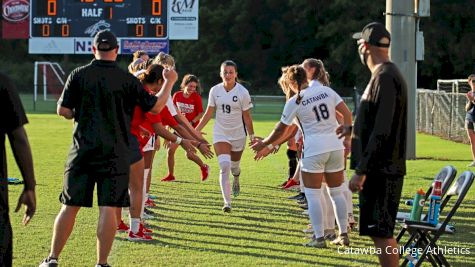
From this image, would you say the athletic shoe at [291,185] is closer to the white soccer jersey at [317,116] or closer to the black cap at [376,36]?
the white soccer jersey at [317,116]

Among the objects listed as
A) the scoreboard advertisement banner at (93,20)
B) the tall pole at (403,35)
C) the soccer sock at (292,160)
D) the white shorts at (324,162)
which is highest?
the scoreboard advertisement banner at (93,20)

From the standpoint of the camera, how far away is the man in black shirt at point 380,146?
6.12 meters

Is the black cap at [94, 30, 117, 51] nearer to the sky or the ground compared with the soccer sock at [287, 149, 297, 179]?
Answer: nearer to the sky

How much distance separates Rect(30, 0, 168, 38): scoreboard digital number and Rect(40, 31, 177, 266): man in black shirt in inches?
1122

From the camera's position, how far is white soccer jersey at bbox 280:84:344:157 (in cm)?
861

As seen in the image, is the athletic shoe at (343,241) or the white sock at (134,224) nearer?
the athletic shoe at (343,241)

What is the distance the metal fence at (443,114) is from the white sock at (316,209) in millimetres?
17292

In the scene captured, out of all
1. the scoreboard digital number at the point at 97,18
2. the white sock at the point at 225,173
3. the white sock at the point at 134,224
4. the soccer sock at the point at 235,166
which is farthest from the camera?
the scoreboard digital number at the point at 97,18

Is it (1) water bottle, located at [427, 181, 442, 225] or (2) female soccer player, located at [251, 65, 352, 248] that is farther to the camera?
(2) female soccer player, located at [251, 65, 352, 248]

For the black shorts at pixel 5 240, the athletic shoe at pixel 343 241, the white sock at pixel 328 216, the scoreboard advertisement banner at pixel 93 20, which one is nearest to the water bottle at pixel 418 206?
the athletic shoe at pixel 343 241

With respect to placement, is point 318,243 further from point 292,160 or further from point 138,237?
point 292,160

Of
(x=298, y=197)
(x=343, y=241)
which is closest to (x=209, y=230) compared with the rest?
(x=343, y=241)

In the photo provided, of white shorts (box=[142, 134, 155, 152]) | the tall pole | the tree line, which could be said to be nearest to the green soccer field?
white shorts (box=[142, 134, 155, 152])

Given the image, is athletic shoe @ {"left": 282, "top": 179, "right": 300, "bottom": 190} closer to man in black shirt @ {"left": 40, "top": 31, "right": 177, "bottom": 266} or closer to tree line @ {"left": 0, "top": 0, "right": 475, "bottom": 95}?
man in black shirt @ {"left": 40, "top": 31, "right": 177, "bottom": 266}
